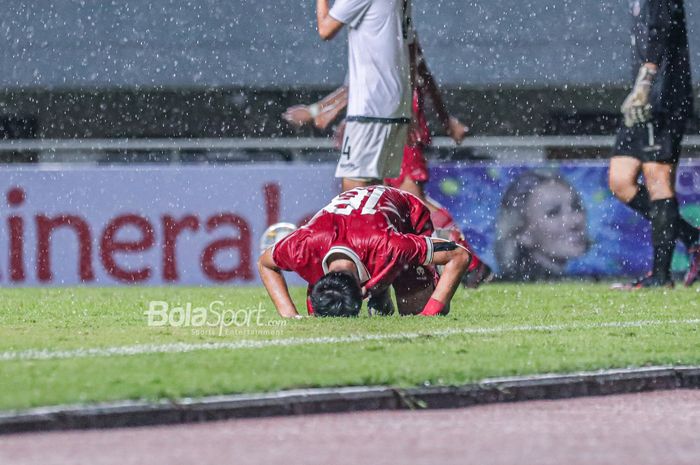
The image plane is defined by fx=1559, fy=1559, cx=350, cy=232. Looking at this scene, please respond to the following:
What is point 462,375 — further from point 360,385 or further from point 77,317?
point 77,317

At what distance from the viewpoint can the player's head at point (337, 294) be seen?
826 cm

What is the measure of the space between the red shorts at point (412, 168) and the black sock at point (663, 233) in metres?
1.85

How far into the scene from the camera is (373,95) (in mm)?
10648

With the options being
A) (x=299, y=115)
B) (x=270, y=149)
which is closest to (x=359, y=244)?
(x=299, y=115)

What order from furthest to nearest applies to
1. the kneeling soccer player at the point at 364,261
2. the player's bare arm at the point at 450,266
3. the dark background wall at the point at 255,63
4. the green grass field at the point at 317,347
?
the dark background wall at the point at 255,63
the player's bare arm at the point at 450,266
the kneeling soccer player at the point at 364,261
the green grass field at the point at 317,347

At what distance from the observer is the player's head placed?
8.26 m

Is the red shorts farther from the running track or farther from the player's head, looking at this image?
the running track

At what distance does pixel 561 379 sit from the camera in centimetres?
638

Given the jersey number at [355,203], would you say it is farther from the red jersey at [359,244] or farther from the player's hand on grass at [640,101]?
the player's hand on grass at [640,101]

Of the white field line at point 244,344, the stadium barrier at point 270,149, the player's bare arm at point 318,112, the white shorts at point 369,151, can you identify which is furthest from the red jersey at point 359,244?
the stadium barrier at point 270,149

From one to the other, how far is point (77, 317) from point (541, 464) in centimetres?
496

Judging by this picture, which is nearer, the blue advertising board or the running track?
the running track

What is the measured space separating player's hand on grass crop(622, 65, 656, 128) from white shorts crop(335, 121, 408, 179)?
231cm

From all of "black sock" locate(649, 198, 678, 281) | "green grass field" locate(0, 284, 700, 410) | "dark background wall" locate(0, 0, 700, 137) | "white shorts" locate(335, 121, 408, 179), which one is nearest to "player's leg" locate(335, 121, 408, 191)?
"white shorts" locate(335, 121, 408, 179)
